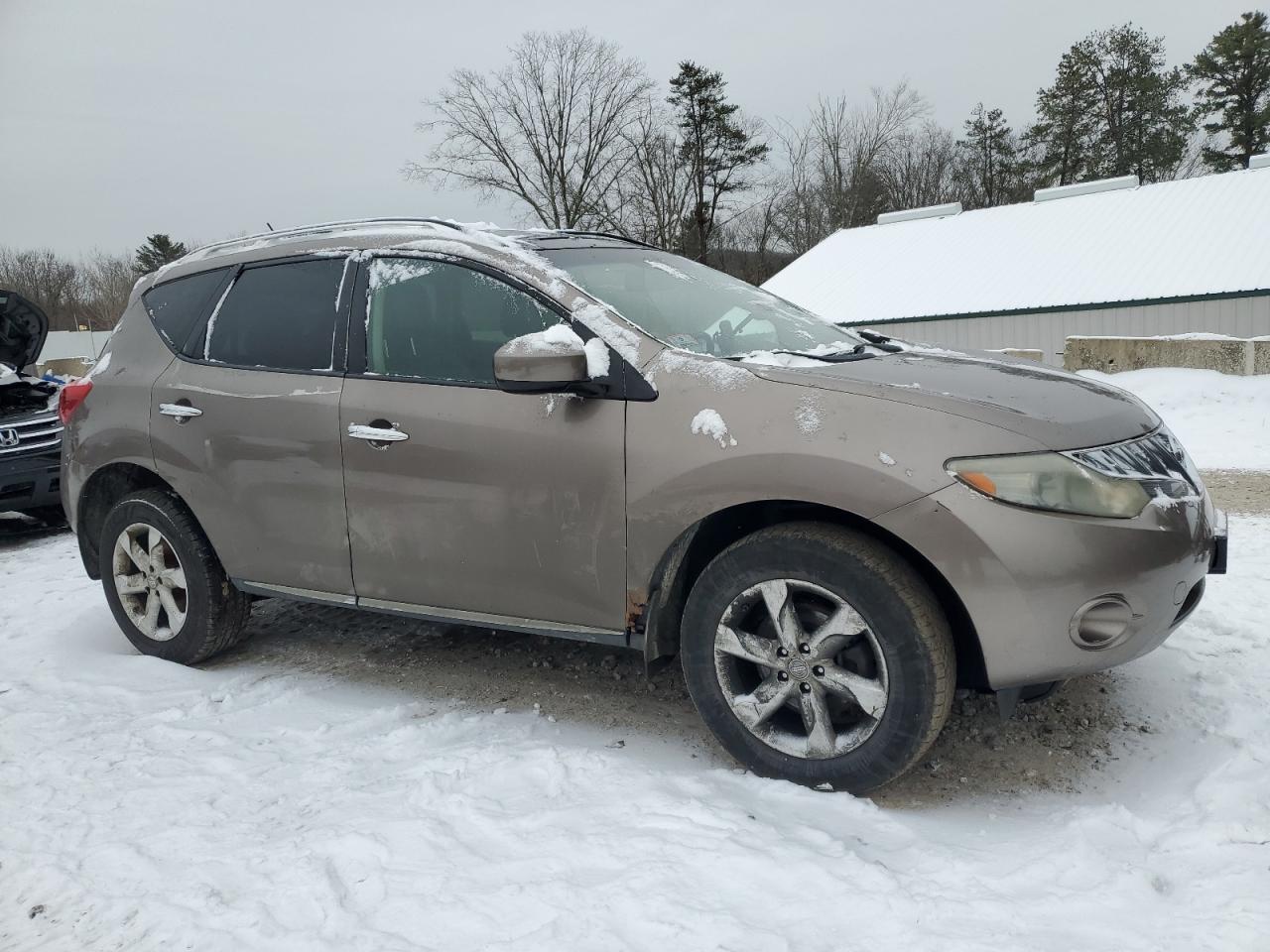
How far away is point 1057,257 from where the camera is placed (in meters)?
27.0

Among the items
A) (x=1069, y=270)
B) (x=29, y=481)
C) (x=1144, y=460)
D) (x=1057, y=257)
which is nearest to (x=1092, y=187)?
(x=1057, y=257)

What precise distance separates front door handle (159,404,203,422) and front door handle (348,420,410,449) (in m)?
0.92

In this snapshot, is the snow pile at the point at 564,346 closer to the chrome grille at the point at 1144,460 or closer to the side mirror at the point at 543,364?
the side mirror at the point at 543,364

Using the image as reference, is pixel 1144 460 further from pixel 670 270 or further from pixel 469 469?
pixel 469 469

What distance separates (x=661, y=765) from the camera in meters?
3.19

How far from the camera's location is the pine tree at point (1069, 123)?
47.1 metres

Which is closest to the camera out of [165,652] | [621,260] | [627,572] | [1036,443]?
[1036,443]

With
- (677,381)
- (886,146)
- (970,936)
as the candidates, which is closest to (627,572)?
(677,381)

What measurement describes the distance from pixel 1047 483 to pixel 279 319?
3001mm

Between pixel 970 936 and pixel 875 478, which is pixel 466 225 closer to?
pixel 875 478

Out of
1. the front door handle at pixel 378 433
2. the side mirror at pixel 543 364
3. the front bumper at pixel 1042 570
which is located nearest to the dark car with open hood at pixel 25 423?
the front door handle at pixel 378 433

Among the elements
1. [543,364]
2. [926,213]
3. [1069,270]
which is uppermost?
[926,213]

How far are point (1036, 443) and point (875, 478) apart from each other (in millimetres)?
443

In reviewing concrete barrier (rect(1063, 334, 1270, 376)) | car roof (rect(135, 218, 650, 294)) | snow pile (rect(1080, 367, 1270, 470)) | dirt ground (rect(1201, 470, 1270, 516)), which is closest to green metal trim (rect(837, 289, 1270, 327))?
concrete barrier (rect(1063, 334, 1270, 376))
